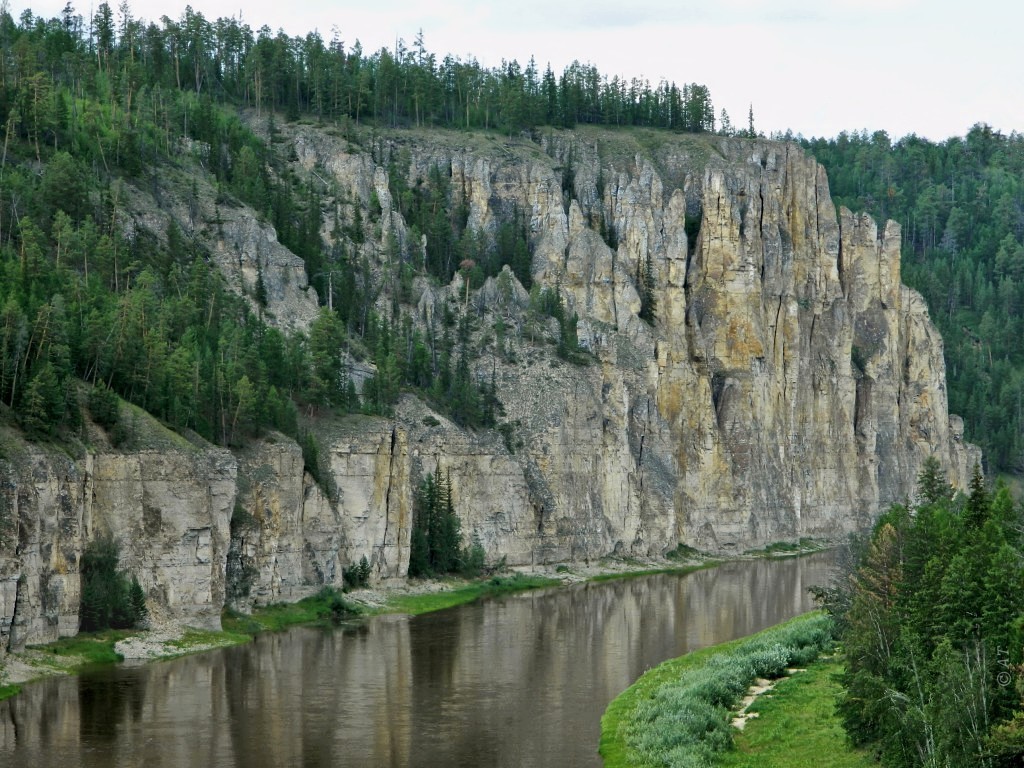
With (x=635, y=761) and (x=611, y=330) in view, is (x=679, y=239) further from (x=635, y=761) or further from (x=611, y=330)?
(x=635, y=761)

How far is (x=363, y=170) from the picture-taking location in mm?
165625

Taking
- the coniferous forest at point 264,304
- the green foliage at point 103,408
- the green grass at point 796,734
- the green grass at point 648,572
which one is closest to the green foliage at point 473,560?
the coniferous forest at point 264,304

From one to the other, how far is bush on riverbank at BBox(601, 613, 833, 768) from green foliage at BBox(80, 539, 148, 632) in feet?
95.4

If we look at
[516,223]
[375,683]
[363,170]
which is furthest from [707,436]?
[375,683]

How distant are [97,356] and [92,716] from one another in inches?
1248

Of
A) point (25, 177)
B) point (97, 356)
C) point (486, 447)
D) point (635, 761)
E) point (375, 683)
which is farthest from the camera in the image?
point (486, 447)

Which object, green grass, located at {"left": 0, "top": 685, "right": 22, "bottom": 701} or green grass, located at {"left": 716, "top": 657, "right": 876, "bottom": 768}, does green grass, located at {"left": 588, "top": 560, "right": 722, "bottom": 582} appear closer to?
green grass, located at {"left": 716, "top": 657, "right": 876, "bottom": 768}

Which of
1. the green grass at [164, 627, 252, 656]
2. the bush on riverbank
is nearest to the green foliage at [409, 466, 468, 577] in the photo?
the green grass at [164, 627, 252, 656]

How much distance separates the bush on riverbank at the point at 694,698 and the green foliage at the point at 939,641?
6480 mm

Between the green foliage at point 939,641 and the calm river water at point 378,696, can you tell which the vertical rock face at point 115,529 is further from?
the green foliage at point 939,641

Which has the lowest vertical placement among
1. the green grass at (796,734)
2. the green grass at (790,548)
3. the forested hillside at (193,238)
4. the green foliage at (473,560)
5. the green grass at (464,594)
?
the green grass at (790,548)

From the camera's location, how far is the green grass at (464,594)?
367 feet

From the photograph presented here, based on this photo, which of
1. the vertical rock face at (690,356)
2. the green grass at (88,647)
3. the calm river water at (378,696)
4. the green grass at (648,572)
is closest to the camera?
the calm river water at (378,696)

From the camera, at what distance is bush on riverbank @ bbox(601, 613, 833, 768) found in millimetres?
63156
